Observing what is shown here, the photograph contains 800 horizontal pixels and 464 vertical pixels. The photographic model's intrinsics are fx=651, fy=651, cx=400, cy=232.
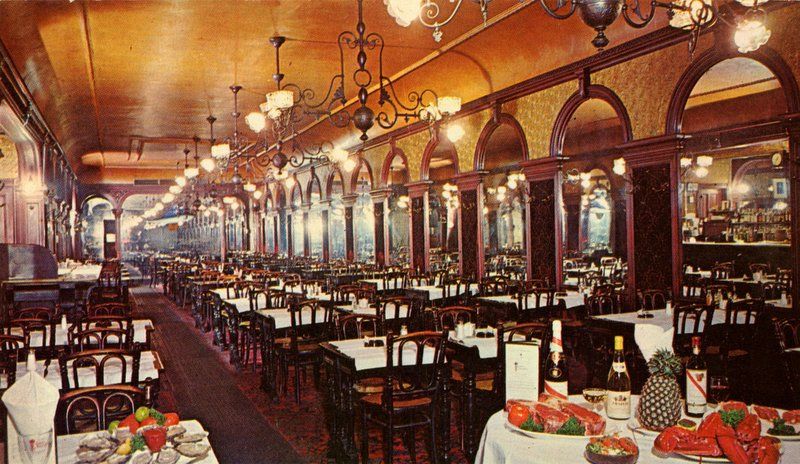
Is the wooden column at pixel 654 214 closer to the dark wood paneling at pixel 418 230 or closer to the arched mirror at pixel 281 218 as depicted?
the dark wood paneling at pixel 418 230

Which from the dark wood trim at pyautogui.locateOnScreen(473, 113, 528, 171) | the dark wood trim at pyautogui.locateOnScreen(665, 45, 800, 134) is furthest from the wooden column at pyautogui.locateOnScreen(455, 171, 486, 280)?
the dark wood trim at pyautogui.locateOnScreen(665, 45, 800, 134)

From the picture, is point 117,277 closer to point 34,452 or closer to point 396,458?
point 396,458

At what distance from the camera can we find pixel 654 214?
24.9 feet

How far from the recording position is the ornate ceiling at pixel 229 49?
25.0 ft

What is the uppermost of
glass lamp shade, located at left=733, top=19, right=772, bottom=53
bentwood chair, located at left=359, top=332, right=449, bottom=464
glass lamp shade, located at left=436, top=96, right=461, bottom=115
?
glass lamp shade, located at left=436, top=96, right=461, bottom=115

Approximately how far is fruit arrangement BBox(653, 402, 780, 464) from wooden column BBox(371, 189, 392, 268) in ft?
40.6

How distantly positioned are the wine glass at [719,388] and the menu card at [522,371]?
0.70 metres

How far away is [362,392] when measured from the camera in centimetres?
466

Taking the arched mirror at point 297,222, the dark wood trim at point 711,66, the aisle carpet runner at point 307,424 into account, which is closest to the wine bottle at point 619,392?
the aisle carpet runner at point 307,424

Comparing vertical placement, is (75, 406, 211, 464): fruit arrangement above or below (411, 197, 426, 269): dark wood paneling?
below

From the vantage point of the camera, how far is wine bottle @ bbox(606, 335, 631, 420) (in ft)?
7.92

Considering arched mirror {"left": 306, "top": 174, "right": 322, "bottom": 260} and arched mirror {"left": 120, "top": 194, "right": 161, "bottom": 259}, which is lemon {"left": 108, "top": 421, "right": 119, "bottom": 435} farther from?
arched mirror {"left": 120, "top": 194, "right": 161, "bottom": 259}

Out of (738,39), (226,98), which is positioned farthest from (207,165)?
(738,39)

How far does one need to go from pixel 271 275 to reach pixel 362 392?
7353 mm
